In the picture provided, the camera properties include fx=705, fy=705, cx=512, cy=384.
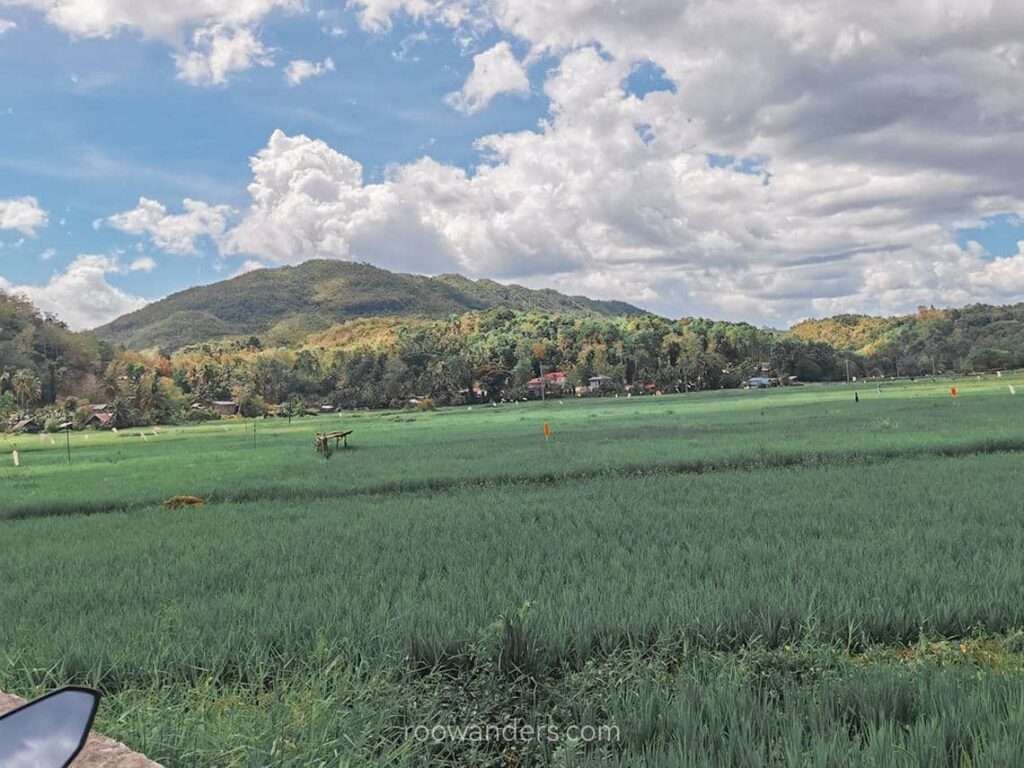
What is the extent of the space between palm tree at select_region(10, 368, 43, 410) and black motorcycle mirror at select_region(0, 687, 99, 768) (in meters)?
84.7

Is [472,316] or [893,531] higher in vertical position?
[472,316]

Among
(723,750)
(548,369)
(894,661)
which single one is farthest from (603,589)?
(548,369)

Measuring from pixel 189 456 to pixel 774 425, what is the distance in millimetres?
23688

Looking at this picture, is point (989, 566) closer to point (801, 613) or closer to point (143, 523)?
point (801, 613)

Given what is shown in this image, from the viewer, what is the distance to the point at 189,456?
2830cm

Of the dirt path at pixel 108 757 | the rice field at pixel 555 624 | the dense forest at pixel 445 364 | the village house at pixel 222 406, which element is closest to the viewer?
the dirt path at pixel 108 757

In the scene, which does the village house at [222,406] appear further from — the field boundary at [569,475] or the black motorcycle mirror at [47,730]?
the black motorcycle mirror at [47,730]

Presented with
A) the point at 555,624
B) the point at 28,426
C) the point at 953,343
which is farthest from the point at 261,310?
the point at 555,624

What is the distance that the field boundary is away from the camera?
15.7 metres

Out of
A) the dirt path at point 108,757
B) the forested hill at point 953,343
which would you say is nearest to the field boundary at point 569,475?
the dirt path at point 108,757

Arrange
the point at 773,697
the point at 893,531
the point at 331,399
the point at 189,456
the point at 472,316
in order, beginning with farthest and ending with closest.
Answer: the point at 472,316 → the point at 331,399 → the point at 189,456 → the point at 893,531 → the point at 773,697

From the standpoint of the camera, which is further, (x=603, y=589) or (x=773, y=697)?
(x=603, y=589)

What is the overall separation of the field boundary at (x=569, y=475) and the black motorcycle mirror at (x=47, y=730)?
1412cm

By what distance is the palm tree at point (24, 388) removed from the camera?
7112cm
